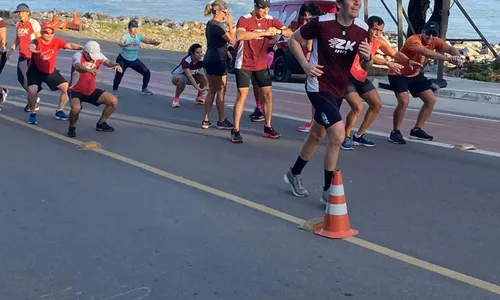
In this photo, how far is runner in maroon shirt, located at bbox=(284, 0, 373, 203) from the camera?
733cm

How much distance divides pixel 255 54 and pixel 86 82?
2381 millimetres

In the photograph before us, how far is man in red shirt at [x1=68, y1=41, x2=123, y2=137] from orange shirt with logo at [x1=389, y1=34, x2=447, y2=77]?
12.9 feet

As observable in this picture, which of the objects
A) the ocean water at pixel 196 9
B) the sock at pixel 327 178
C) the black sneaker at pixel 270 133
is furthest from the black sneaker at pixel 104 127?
the ocean water at pixel 196 9

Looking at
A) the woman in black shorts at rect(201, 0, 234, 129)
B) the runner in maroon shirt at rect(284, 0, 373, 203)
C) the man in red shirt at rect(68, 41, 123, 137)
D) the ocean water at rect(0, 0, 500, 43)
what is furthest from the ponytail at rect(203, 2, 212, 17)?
the ocean water at rect(0, 0, 500, 43)

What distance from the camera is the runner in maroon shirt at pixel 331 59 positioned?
289 inches

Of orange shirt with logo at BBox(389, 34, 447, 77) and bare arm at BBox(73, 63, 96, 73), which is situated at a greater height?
orange shirt with logo at BBox(389, 34, 447, 77)

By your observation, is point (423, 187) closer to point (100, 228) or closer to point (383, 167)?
point (383, 167)

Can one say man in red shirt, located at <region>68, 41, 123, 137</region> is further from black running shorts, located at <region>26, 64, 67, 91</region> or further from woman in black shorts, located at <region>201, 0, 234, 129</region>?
woman in black shorts, located at <region>201, 0, 234, 129</region>

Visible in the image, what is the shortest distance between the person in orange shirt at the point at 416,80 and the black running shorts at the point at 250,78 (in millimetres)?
1654

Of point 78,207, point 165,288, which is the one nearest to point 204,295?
point 165,288

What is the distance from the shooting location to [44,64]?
12.3 meters

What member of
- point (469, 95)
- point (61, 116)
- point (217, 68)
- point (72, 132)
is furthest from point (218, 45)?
point (469, 95)

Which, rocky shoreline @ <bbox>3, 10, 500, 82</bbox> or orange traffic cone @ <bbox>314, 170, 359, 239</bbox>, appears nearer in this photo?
orange traffic cone @ <bbox>314, 170, 359, 239</bbox>

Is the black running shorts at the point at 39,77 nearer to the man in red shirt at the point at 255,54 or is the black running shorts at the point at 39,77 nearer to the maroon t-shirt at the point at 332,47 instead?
the man in red shirt at the point at 255,54
